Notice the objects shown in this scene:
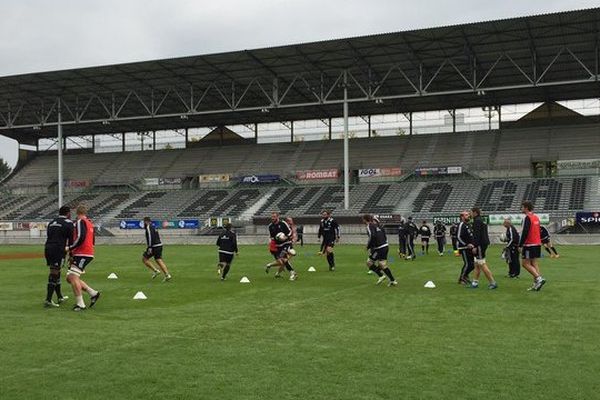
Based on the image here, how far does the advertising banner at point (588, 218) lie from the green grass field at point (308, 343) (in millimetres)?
27516

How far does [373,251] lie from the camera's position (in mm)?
15820

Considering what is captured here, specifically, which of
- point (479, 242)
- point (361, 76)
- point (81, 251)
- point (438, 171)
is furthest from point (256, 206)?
point (81, 251)

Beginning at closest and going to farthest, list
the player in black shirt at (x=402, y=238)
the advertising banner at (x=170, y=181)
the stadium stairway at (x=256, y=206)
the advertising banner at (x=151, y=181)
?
the player in black shirt at (x=402, y=238), the stadium stairway at (x=256, y=206), the advertising banner at (x=170, y=181), the advertising banner at (x=151, y=181)

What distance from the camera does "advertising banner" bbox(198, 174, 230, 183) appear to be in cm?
6303

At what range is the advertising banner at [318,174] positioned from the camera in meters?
59.2

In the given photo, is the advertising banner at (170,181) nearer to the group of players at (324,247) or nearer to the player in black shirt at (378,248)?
the group of players at (324,247)

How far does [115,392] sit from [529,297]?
379 inches

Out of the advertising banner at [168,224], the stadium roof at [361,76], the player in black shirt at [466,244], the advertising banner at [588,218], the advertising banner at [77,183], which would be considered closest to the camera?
the player in black shirt at [466,244]

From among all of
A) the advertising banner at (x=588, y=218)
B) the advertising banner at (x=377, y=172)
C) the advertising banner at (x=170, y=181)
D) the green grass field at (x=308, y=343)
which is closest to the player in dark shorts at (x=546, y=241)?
the green grass field at (x=308, y=343)

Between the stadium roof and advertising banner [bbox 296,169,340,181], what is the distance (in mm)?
5750

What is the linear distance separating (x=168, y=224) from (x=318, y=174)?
15.2m

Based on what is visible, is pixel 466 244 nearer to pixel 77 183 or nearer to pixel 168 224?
pixel 168 224

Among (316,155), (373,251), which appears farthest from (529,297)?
(316,155)

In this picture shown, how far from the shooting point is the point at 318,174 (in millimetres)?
59719
